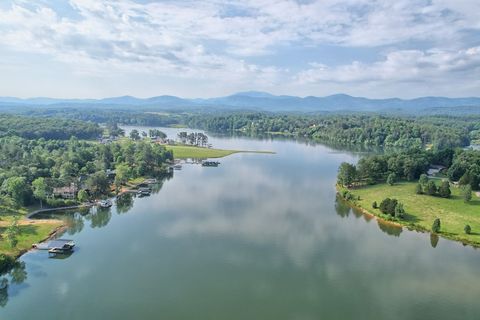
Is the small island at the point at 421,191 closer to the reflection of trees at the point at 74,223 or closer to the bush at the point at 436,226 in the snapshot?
the bush at the point at 436,226

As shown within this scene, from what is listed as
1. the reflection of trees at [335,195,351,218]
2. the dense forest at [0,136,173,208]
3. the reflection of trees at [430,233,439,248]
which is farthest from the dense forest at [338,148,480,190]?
the dense forest at [0,136,173,208]

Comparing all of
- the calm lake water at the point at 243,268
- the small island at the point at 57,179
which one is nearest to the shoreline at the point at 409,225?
the calm lake water at the point at 243,268

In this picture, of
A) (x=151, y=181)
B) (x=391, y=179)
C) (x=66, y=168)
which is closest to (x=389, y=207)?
(x=391, y=179)

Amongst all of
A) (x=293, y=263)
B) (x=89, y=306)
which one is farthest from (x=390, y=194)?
(x=89, y=306)

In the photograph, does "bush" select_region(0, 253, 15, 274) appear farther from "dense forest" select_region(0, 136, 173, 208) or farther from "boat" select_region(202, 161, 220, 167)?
"boat" select_region(202, 161, 220, 167)

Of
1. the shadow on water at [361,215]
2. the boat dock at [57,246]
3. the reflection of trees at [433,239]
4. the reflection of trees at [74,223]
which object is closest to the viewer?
the boat dock at [57,246]
